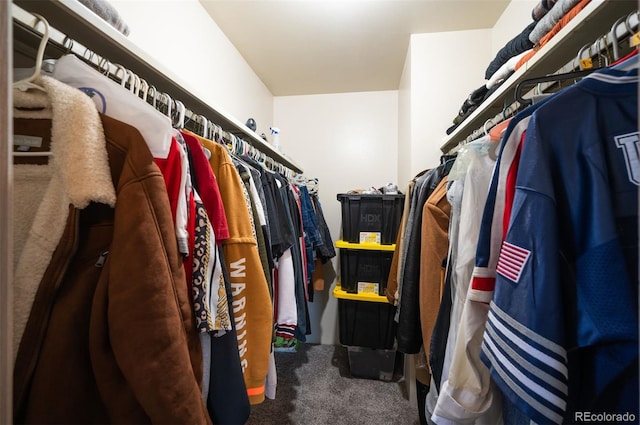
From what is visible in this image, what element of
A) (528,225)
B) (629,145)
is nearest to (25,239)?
(528,225)

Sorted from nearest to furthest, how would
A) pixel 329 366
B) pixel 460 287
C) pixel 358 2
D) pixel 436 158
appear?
pixel 460 287
pixel 358 2
pixel 436 158
pixel 329 366

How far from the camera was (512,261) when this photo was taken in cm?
38

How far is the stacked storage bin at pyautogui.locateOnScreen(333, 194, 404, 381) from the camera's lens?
145 centimetres

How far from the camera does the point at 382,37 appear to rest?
1410mm

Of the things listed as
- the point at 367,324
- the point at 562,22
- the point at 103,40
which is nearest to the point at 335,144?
the point at 367,324

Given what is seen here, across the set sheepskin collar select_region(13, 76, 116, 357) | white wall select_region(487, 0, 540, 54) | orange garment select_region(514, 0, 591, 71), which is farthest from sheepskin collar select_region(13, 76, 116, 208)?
white wall select_region(487, 0, 540, 54)

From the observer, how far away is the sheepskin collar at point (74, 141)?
1.13ft

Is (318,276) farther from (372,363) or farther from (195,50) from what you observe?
(195,50)

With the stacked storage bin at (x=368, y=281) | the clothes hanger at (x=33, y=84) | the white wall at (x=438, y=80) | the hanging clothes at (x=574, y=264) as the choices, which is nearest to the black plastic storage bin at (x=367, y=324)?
the stacked storage bin at (x=368, y=281)

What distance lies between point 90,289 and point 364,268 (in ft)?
4.34

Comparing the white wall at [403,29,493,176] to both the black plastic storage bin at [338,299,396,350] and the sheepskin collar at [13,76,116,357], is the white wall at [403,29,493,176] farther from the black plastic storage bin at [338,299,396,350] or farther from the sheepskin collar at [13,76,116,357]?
the sheepskin collar at [13,76,116,357]

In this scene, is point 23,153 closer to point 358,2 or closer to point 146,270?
point 146,270

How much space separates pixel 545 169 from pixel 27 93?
84 centimetres

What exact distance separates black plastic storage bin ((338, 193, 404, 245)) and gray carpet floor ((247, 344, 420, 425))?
871 millimetres
